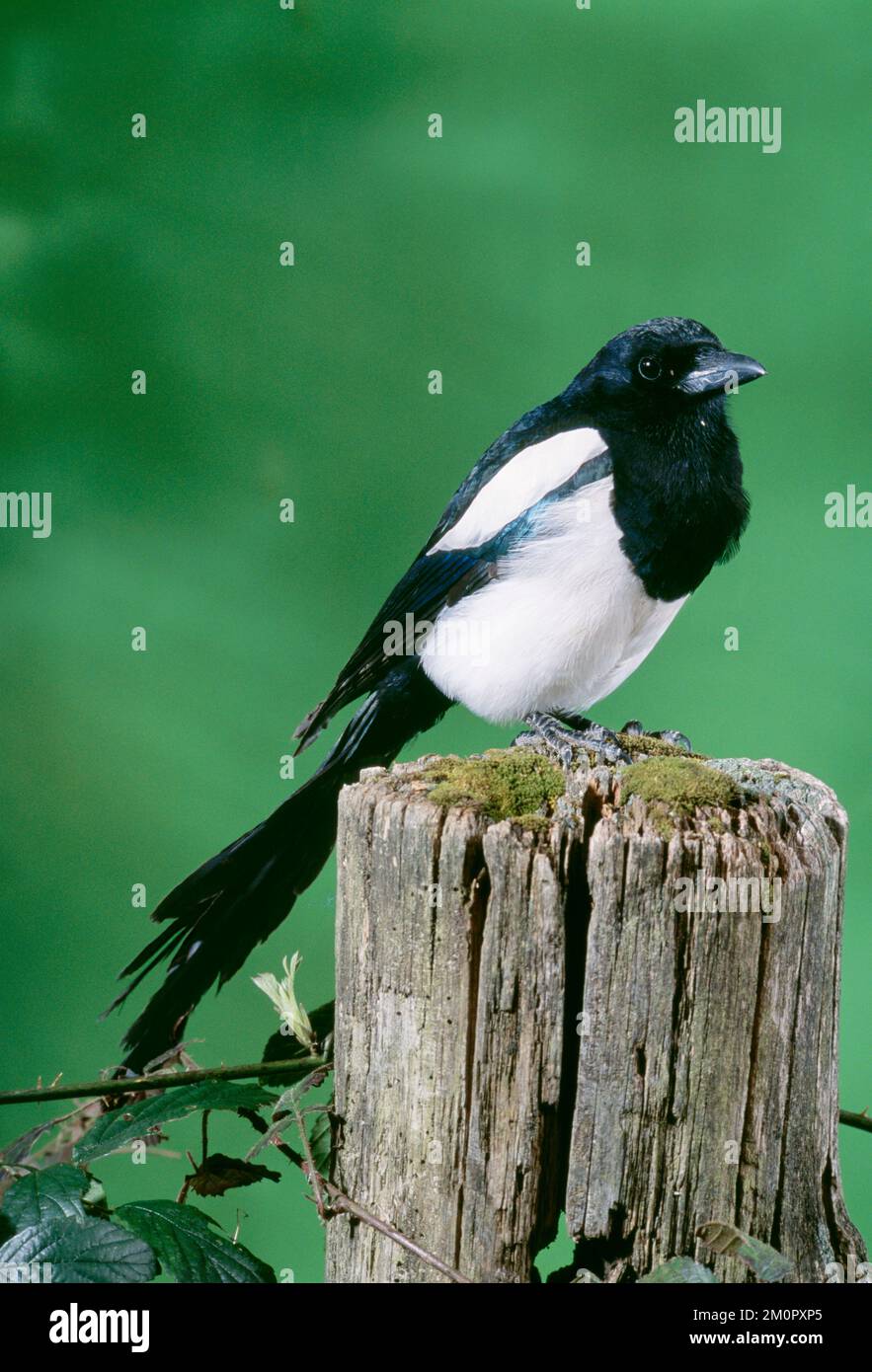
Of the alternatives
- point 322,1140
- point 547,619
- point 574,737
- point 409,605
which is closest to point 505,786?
point 322,1140

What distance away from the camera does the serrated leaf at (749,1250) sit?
1.02 m

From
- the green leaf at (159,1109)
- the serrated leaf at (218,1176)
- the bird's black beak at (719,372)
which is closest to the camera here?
Result: the green leaf at (159,1109)

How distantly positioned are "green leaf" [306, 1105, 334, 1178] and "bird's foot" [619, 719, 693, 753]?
71 centimetres

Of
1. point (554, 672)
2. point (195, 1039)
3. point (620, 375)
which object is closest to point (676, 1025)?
point (195, 1039)

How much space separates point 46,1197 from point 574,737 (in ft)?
2.83

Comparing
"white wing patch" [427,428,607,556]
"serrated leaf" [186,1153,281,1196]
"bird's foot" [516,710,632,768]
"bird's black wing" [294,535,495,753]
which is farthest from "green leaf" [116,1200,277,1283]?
"white wing patch" [427,428,607,556]

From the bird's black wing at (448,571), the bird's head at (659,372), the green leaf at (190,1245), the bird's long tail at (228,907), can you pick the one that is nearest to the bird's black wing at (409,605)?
the bird's black wing at (448,571)

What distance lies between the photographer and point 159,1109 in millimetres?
1114

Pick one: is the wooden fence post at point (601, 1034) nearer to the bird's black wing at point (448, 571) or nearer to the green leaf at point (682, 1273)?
the green leaf at point (682, 1273)

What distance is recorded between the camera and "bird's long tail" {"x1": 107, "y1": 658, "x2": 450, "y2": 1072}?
1.47m

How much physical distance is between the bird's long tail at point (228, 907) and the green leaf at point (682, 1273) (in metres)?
0.64

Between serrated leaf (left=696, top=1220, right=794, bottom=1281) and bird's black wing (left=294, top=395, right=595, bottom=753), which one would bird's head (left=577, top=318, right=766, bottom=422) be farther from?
serrated leaf (left=696, top=1220, right=794, bottom=1281)

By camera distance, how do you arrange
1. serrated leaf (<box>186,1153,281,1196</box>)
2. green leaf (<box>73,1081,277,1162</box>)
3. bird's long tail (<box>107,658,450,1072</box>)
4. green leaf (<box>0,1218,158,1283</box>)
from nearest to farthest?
green leaf (<box>0,1218,158,1283</box>)
green leaf (<box>73,1081,277,1162</box>)
serrated leaf (<box>186,1153,281,1196</box>)
bird's long tail (<box>107,658,450,1072</box>)

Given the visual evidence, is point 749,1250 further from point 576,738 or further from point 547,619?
point 547,619
